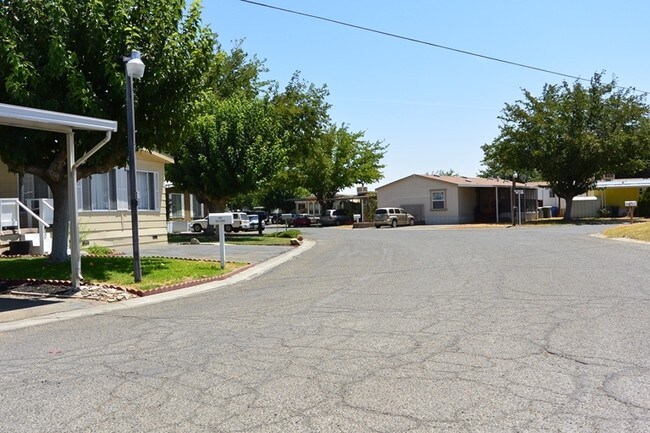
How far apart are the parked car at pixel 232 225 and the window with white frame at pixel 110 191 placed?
14.9 meters

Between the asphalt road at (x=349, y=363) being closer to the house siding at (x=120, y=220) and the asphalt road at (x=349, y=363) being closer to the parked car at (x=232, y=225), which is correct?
the house siding at (x=120, y=220)

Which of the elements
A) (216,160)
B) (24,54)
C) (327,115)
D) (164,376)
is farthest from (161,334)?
Answer: (327,115)

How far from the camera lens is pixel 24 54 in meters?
12.0

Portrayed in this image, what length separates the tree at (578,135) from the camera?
42.6 metres

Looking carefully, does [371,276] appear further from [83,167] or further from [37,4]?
[37,4]

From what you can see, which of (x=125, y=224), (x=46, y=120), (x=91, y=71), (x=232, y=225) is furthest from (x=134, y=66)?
(x=232, y=225)

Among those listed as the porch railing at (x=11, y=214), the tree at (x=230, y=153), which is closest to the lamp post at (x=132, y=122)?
the porch railing at (x=11, y=214)

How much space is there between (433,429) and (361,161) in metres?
56.5

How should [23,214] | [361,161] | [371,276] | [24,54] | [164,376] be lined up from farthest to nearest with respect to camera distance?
[361,161], [23,214], [371,276], [24,54], [164,376]

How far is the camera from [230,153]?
86.0ft

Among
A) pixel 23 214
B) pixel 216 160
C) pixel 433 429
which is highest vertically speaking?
pixel 216 160

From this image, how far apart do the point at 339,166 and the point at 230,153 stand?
3316 centimetres

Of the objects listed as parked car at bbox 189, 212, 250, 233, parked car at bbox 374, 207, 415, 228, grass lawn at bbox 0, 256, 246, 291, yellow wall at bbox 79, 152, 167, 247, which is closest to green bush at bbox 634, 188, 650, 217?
parked car at bbox 374, 207, 415, 228

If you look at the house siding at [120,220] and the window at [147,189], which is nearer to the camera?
the house siding at [120,220]
